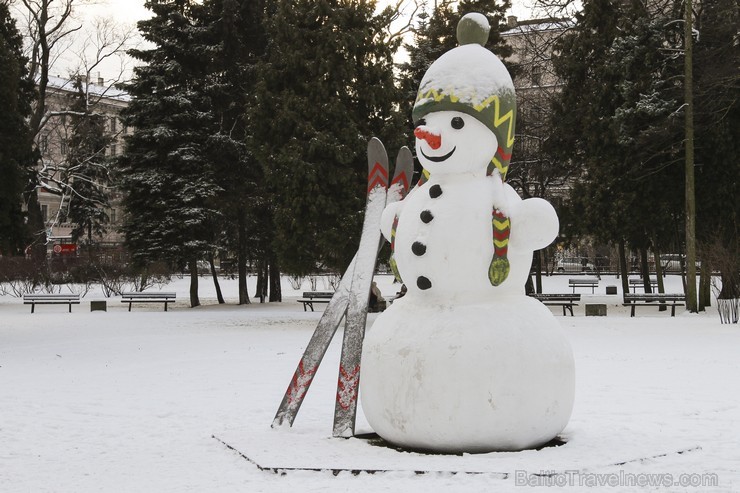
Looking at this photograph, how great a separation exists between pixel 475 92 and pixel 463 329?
7.02ft

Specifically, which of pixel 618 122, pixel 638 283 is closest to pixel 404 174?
pixel 618 122

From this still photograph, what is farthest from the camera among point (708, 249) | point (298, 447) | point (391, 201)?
point (708, 249)

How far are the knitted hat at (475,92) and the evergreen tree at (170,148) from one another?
19920 mm

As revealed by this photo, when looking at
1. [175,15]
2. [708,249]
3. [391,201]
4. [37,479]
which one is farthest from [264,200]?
[37,479]

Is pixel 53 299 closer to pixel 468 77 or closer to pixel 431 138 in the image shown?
pixel 431 138

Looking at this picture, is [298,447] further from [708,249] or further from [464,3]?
[464,3]

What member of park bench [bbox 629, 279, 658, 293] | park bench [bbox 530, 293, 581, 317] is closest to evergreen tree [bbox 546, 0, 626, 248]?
park bench [bbox 530, 293, 581, 317]

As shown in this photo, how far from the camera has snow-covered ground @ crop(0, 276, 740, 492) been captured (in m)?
6.28

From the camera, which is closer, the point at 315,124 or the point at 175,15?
the point at 315,124

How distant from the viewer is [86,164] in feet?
118

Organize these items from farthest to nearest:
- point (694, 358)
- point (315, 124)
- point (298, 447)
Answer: point (315, 124) < point (694, 358) < point (298, 447)

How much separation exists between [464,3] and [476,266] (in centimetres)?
2249

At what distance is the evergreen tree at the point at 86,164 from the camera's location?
37.0m

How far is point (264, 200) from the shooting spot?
26781 millimetres
